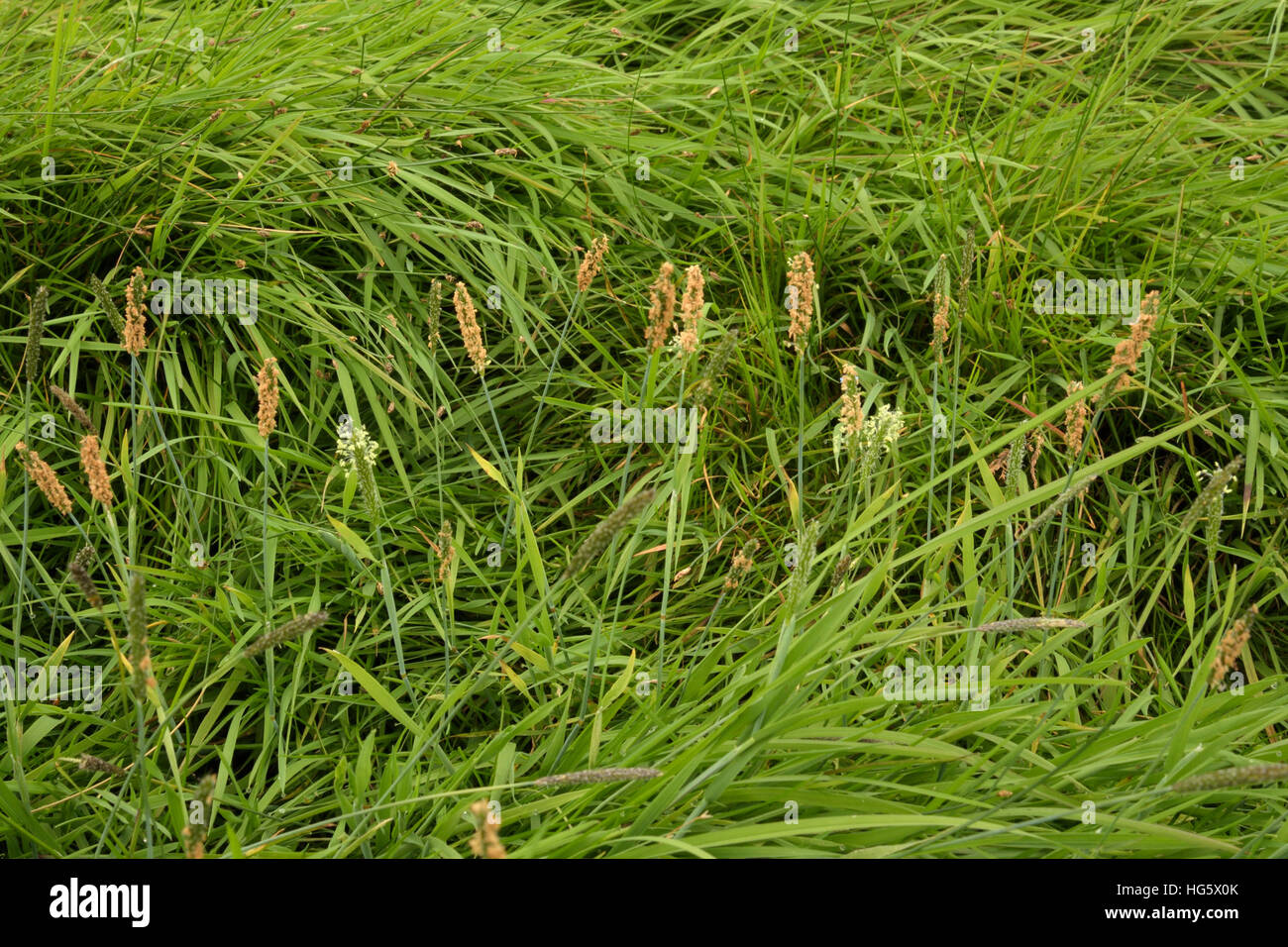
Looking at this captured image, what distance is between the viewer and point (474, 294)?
277 cm

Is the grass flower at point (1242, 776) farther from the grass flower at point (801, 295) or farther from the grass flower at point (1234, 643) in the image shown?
the grass flower at point (801, 295)

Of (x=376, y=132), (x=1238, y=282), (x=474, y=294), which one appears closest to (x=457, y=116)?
(x=376, y=132)

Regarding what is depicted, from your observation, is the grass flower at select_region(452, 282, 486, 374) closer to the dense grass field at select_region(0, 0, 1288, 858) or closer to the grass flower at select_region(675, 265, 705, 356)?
the dense grass field at select_region(0, 0, 1288, 858)

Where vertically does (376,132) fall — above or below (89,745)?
above

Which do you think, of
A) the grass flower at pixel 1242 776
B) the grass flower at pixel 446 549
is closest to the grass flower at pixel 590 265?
the grass flower at pixel 446 549

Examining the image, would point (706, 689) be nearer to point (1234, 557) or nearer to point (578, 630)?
point (578, 630)
